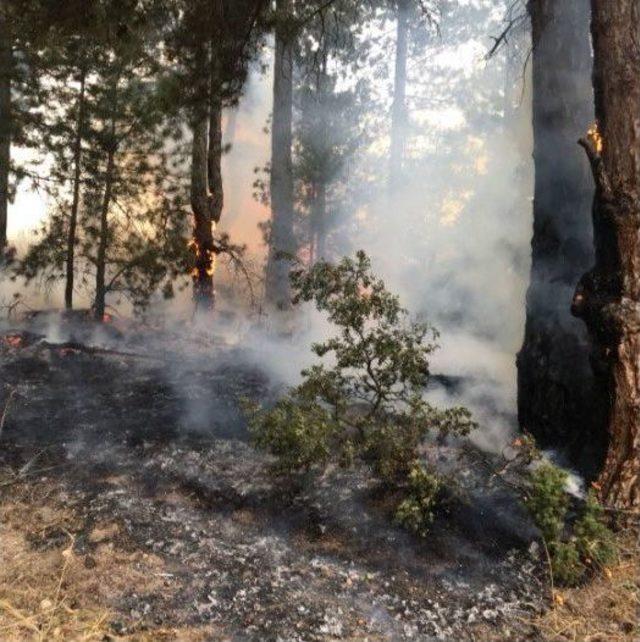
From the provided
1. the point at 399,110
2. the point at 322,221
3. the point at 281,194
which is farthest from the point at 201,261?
the point at 322,221

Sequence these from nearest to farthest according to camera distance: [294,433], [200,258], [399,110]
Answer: [294,433] → [200,258] → [399,110]

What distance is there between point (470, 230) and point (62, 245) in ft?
43.6

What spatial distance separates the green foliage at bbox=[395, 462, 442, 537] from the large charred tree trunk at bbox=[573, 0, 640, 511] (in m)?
1.35

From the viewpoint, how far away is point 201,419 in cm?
664

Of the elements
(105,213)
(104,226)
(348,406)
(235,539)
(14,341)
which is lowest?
(235,539)

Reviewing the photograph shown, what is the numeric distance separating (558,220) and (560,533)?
3.37m

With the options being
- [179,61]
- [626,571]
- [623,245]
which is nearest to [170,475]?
[626,571]

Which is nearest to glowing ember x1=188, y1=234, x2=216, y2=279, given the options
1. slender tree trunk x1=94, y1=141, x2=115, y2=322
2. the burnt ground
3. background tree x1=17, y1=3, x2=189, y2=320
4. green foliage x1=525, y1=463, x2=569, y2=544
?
background tree x1=17, y1=3, x2=189, y2=320

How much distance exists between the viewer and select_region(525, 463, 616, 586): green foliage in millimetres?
3867

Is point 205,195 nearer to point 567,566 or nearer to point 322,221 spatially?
point 567,566

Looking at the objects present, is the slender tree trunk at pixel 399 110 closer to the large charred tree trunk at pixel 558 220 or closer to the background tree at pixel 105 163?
the background tree at pixel 105 163

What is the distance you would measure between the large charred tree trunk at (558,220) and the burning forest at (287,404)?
0.9 inches

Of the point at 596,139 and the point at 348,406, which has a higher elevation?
the point at 596,139

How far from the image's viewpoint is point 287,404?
201 inches
